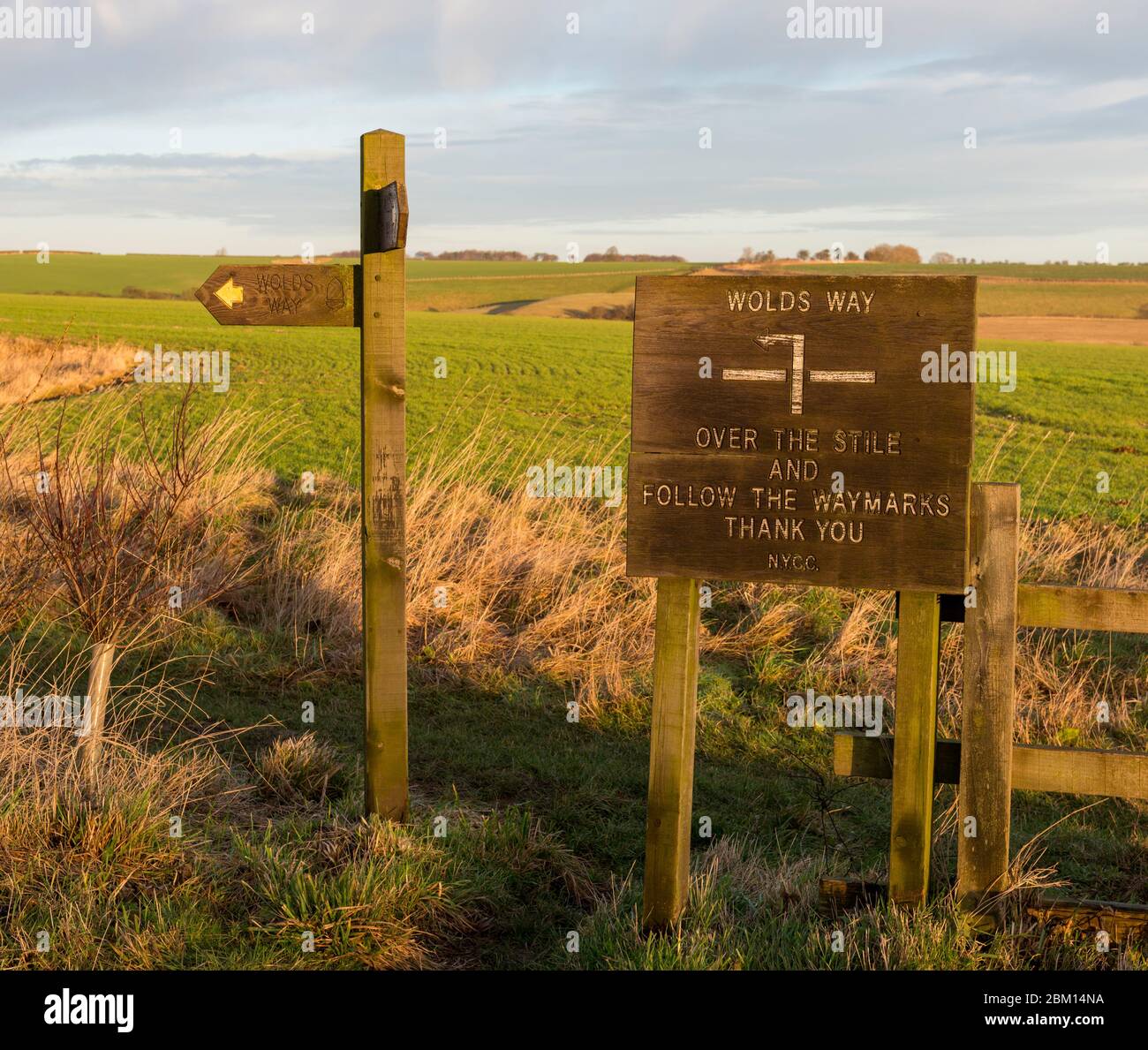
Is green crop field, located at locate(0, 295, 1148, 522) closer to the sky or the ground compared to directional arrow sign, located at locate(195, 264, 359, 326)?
closer to the sky

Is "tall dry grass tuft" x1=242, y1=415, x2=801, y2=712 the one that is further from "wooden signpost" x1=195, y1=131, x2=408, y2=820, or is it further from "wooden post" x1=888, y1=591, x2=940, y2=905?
"wooden post" x1=888, y1=591, x2=940, y2=905

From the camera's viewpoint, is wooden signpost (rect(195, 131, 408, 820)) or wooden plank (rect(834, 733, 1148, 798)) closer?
wooden plank (rect(834, 733, 1148, 798))

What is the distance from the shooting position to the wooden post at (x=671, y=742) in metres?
4.30

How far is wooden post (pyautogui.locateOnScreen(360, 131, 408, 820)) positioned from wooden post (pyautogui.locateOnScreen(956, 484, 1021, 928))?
2.38 meters

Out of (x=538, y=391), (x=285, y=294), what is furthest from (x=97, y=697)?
(x=538, y=391)

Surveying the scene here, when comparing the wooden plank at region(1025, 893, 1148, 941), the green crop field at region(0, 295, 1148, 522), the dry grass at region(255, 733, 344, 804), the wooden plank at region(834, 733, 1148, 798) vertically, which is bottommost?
the wooden plank at region(1025, 893, 1148, 941)

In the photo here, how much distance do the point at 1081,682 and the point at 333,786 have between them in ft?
15.8

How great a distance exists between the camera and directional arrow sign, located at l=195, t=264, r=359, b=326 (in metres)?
5.06

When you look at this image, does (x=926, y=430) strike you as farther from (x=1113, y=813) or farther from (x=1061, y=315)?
(x=1061, y=315)

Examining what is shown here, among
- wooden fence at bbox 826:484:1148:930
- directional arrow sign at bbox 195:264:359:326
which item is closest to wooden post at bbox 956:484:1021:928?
wooden fence at bbox 826:484:1148:930

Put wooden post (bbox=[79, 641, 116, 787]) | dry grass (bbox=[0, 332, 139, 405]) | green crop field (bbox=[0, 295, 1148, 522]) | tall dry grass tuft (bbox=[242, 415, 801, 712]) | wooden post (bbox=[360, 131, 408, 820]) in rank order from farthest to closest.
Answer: dry grass (bbox=[0, 332, 139, 405]) < green crop field (bbox=[0, 295, 1148, 522]) < tall dry grass tuft (bbox=[242, 415, 801, 712]) < wooden post (bbox=[79, 641, 116, 787]) < wooden post (bbox=[360, 131, 408, 820])

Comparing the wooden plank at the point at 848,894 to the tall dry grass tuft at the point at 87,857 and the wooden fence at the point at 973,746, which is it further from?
the tall dry grass tuft at the point at 87,857

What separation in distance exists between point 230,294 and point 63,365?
27802 mm

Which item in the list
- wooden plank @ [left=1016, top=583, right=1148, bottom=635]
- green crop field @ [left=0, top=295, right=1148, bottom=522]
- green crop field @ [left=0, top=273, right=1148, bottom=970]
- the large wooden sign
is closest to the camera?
the large wooden sign
